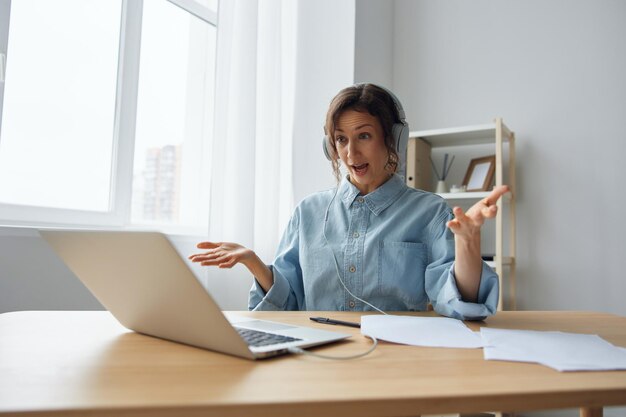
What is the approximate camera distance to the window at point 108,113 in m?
1.66

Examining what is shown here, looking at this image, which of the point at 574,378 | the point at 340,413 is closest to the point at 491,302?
the point at 574,378

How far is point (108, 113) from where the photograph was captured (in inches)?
75.3

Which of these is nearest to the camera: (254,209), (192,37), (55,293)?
(55,293)

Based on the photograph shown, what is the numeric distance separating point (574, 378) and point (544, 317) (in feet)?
1.69

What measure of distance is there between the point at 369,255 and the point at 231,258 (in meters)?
0.37

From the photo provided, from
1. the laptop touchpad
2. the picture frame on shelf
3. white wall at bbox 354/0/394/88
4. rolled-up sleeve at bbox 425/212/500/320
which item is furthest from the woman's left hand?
white wall at bbox 354/0/394/88

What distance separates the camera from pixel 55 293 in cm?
149

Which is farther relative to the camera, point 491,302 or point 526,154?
point 526,154

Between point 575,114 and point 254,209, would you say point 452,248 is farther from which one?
point 575,114

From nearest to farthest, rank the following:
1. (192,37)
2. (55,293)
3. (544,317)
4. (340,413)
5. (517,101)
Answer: (340,413), (544,317), (55,293), (192,37), (517,101)

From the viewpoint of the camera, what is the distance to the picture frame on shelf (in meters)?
2.45

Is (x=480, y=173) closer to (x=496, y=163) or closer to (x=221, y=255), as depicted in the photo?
(x=496, y=163)

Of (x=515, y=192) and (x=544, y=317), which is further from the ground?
(x=515, y=192)

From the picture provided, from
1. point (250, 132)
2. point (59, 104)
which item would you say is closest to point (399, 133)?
point (250, 132)
